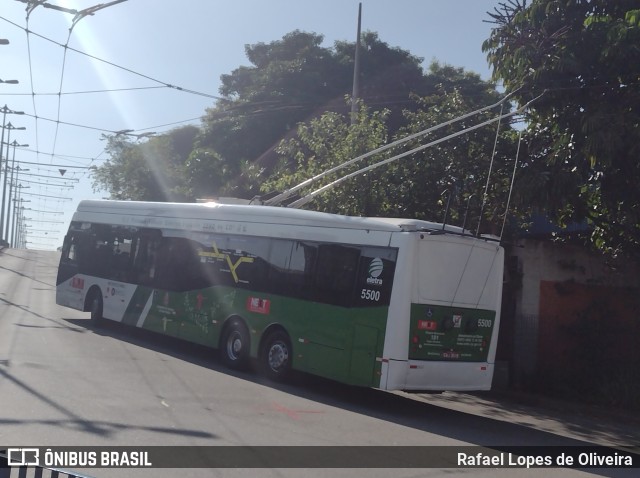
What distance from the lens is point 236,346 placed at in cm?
1561

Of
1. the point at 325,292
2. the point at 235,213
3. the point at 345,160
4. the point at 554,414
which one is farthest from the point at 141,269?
the point at 554,414

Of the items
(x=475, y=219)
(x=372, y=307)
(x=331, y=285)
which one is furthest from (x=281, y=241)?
(x=475, y=219)

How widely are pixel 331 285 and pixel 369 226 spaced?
1.25 meters

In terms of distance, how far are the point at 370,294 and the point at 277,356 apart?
105 inches

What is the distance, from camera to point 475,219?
57.8 feet

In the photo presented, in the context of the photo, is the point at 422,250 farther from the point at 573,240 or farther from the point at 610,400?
the point at 573,240

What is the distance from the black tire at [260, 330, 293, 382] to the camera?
1430cm

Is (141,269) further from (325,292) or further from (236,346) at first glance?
(325,292)

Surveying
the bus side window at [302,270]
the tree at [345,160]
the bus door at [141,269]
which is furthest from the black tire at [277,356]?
the tree at [345,160]

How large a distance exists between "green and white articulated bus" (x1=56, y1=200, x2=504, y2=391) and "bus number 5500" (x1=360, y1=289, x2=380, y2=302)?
0.05ft

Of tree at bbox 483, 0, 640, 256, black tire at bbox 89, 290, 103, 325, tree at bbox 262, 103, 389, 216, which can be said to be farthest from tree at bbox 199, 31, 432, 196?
tree at bbox 483, 0, 640, 256

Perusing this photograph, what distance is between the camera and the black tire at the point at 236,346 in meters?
15.2

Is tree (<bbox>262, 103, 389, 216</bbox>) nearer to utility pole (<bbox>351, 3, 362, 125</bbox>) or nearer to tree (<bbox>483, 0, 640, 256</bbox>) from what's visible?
utility pole (<bbox>351, 3, 362, 125</bbox>)

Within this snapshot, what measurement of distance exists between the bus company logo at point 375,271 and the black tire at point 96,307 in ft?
31.8
